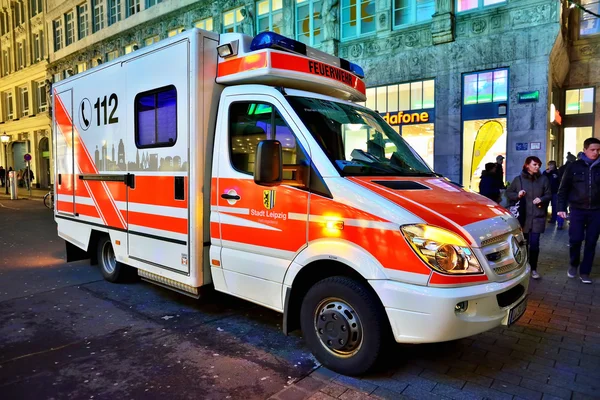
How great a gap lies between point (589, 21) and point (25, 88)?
40706 mm

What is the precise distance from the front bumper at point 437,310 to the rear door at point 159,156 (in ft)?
7.92

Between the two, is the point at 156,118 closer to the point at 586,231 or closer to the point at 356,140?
the point at 356,140

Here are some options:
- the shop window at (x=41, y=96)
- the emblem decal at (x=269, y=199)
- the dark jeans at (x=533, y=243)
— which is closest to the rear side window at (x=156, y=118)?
the emblem decal at (x=269, y=199)

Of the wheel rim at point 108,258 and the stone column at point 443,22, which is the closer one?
the wheel rim at point 108,258

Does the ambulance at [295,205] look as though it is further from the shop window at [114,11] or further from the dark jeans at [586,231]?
the shop window at [114,11]

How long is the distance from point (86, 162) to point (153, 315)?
278 centimetres

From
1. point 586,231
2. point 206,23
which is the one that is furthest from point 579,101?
point 206,23

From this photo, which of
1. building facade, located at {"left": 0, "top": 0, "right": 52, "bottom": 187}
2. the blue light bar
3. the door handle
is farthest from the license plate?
building facade, located at {"left": 0, "top": 0, "right": 52, "bottom": 187}

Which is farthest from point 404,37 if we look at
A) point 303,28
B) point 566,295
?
point 566,295

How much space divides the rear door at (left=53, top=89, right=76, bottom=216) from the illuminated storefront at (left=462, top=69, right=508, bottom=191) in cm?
1196

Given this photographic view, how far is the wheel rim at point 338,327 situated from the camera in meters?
3.46

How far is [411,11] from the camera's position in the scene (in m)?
15.2

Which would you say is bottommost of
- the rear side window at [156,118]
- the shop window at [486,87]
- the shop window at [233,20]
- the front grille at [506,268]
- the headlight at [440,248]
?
the front grille at [506,268]

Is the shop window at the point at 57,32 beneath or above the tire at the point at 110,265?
above
